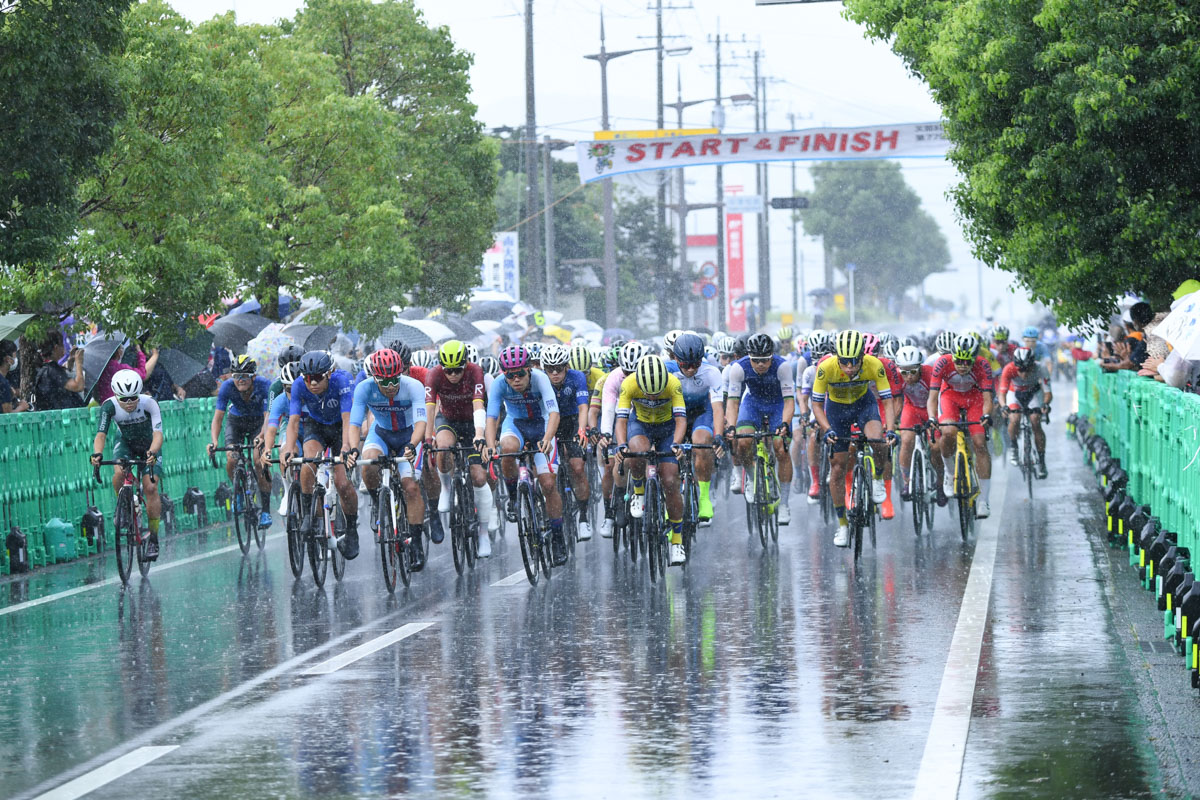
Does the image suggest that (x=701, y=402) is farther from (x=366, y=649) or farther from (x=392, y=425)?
(x=366, y=649)

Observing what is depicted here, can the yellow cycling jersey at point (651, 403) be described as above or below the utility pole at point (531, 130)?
below

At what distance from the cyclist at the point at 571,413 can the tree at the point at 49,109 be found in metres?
4.82

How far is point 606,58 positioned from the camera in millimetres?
58125

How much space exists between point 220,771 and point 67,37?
10.8m

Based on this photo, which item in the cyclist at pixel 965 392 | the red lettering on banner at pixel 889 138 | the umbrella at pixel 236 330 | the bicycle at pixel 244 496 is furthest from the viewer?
the red lettering on banner at pixel 889 138

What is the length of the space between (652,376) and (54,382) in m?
8.17

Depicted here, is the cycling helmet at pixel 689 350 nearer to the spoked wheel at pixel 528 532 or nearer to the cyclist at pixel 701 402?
the cyclist at pixel 701 402

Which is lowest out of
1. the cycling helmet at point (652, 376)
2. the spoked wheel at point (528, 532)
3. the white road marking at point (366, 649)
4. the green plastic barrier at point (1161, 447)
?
the white road marking at point (366, 649)

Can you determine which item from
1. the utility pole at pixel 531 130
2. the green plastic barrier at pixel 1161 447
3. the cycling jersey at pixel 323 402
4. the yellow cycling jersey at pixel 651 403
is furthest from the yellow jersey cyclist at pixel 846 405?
the utility pole at pixel 531 130

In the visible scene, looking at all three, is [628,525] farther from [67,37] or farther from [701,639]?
[67,37]

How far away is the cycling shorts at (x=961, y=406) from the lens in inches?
699

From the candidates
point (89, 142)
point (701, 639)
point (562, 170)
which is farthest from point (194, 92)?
point (562, 170)

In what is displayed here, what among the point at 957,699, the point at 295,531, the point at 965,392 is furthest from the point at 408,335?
the point at 957,699

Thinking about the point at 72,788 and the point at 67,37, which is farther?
the point at 67,37
